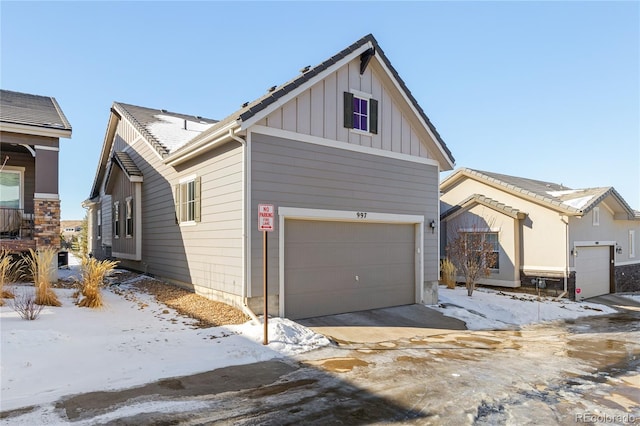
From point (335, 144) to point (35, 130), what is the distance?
26.6 feet

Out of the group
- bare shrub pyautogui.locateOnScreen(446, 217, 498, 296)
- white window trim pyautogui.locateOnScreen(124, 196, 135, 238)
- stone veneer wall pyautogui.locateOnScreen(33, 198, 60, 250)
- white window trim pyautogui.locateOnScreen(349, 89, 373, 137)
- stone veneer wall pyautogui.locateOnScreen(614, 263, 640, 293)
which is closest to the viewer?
white window trim pyautogui.locateOnScreen(349, 89, 373, 137)

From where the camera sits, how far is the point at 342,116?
1011 centimetres

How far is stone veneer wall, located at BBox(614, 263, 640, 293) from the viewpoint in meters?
19.4

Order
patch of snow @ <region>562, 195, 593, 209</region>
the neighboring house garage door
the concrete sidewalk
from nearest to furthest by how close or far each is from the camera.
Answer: the neighboring house garage door → the concrete sidewalk → patch of snow @ <region>562, 195, 593, 209</region>

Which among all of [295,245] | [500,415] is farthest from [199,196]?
[500,415]

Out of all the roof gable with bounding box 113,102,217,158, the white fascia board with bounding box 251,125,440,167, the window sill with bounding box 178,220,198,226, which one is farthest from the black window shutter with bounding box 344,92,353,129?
the roof gable with bounding box 113,102,217,158

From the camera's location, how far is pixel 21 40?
35.2ft

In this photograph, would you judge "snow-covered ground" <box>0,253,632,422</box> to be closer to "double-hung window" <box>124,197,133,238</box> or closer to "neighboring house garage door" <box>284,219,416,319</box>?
"neighboring house garage door" <box>284,219,416,319</box>

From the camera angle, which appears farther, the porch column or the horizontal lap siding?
the porch column

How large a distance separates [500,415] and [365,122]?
25.4ft

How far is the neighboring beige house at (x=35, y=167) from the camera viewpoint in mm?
10711

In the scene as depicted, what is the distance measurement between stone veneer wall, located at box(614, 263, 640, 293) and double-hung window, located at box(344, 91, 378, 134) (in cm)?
1621

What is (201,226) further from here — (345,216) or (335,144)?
(335,144)

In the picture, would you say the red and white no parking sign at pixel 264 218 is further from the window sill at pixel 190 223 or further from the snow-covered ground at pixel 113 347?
the window sill at pixel 190 223
